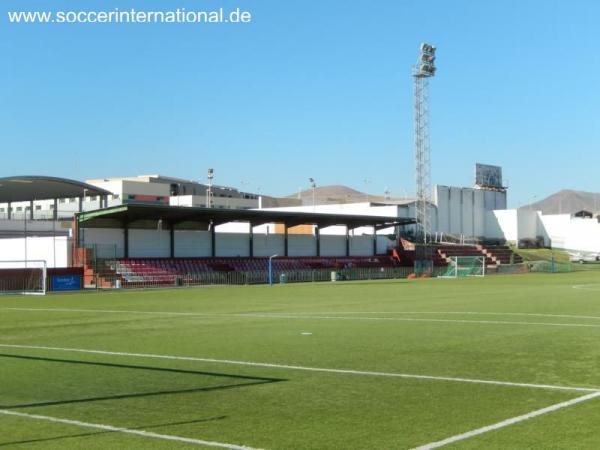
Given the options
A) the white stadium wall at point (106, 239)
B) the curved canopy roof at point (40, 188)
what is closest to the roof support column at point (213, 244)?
the white stadium wall at point (106, 239)

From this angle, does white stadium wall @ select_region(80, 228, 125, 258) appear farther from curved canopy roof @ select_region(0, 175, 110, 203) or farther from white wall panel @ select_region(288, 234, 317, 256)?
white wall panel @ select_region(288, 234, 317, 256)

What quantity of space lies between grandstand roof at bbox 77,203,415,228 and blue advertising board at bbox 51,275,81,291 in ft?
24.0

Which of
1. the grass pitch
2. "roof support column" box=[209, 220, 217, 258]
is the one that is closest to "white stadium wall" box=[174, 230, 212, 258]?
"roof support column" box=[209, 220, 217, 258]

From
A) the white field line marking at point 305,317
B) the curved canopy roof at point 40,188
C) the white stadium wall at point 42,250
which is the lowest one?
the white field line marking at point 305,317

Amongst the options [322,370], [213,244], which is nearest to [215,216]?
[213,244]

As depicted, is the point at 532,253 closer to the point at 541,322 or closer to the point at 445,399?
the point at 541,322

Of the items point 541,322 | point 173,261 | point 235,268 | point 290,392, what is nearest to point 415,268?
point 235,268

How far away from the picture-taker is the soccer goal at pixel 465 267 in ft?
247

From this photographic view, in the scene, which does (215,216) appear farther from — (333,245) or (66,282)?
(66,282)

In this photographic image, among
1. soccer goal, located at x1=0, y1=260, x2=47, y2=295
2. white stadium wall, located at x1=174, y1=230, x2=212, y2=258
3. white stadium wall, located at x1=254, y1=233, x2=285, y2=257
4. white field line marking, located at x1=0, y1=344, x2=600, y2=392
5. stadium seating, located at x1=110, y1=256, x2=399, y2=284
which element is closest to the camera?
white field line marking, located at x1=0, y1=344, x2=600, y2=392

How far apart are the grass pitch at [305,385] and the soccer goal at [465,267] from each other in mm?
55115

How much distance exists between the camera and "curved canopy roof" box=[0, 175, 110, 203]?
225 ft

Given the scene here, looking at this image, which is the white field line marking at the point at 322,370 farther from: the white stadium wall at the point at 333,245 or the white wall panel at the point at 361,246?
the white wall panel at the point at 361,246

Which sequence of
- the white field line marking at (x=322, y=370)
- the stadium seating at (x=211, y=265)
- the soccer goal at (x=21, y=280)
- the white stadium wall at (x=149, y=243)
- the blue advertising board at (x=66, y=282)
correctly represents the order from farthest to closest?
the white stadium wall at (x=149, y=243), the stadium seating at (x=211, y=265), the blue advertising board at (x=66, y=282), the soccer goal at (x=21, y=280), the white field line marking at (x=322, y=370)
